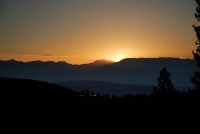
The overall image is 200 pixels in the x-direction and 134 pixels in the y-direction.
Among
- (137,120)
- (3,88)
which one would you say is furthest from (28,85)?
(137,120)

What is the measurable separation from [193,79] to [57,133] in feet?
68.4

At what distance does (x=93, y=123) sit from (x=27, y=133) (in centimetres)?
450

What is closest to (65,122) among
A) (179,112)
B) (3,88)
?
(179,112)

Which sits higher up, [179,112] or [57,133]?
[179,112]

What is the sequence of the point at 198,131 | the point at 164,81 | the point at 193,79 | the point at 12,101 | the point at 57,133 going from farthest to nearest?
1. the point at 164,81
2. the point at 193,79
3. the point at 12,101
4. the point at 57,133
5. the point at 198,131

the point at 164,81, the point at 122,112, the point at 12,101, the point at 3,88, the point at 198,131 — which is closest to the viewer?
the point at 198,131

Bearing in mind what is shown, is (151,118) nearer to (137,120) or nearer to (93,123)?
(137,120)

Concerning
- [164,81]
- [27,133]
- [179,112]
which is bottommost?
[27,133]

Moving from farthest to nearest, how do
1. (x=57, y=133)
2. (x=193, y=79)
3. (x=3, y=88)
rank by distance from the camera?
(x=193, y=79), (x=3, y=88), (x=57, y=133)

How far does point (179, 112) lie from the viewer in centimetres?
1878

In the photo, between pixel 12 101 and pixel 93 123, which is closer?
pixel 93 123

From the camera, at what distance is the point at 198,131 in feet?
54.5

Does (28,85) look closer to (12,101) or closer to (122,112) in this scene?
(12,101)

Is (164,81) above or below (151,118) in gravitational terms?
above
